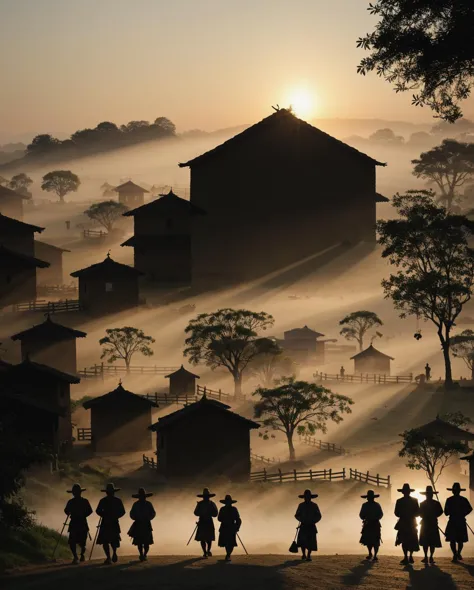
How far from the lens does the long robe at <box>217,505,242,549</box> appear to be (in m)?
23.1

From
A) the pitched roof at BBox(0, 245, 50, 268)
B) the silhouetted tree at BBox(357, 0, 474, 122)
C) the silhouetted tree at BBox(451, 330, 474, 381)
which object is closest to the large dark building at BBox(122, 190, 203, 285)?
the pitched roof at BBox(0, 245, 50, 268)

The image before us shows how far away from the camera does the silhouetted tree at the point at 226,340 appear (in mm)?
71625

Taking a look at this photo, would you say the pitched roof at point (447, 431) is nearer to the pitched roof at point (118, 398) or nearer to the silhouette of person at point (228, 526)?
the pitched roof at point (118, 398)

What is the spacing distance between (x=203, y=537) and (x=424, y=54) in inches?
459

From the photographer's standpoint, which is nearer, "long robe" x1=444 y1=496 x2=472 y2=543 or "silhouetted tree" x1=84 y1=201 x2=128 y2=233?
"long robe" x1=444 y1=496 x2=472 y2=543

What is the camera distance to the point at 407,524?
23219mm

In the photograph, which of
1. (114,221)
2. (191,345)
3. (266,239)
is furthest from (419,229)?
(114,221)

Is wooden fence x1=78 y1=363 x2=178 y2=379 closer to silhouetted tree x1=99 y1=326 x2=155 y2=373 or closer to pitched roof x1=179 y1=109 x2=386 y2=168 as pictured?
silhouetted tree x1=99 y1=326 x2=155 y2=373

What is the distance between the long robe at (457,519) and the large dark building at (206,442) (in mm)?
28146

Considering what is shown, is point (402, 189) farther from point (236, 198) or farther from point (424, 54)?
point (424, 54)

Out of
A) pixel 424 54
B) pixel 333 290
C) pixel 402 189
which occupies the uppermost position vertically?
pixel 402 189

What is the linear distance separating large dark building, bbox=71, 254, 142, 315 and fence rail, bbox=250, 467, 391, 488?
2415 cm

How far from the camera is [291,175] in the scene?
77.7 meters

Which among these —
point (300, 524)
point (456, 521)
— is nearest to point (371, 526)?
point (300, 524)
